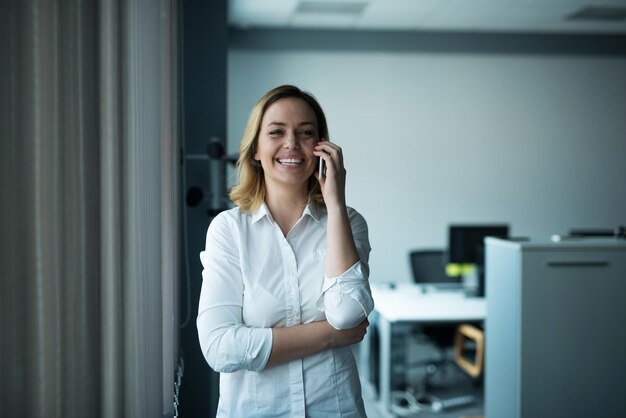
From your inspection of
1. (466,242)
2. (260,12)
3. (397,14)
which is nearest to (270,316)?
(466,242)

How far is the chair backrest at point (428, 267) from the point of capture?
4.80 meters

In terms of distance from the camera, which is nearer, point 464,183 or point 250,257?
point 250,257

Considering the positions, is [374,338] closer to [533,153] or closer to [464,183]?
[464,183]

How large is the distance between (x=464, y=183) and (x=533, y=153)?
2.82ft

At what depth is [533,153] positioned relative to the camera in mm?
6137

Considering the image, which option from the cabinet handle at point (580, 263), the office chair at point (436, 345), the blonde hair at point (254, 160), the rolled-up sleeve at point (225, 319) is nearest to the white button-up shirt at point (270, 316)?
the rolled-up sleeve at point (225, 319)

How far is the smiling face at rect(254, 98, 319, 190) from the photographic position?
4.47 feet

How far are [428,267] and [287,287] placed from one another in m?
3.72

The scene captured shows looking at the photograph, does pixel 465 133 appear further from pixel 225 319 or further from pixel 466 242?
pixel 225 319

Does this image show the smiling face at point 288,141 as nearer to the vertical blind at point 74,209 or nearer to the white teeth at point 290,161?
the white teeth at point 290,161

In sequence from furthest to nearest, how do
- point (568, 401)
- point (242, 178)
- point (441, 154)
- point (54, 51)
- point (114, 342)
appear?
1. point (441, 154)
2. point (568, 401)
3. point (242, 178)
4. point (114, 342)
5. point (54, 51)

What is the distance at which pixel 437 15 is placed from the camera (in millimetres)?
5402

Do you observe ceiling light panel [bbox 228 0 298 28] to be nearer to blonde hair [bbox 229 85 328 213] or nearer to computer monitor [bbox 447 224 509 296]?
computer monitor [bbox 447 224 509 296]

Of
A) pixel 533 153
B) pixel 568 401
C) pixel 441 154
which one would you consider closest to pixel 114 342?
pixel 568 401
